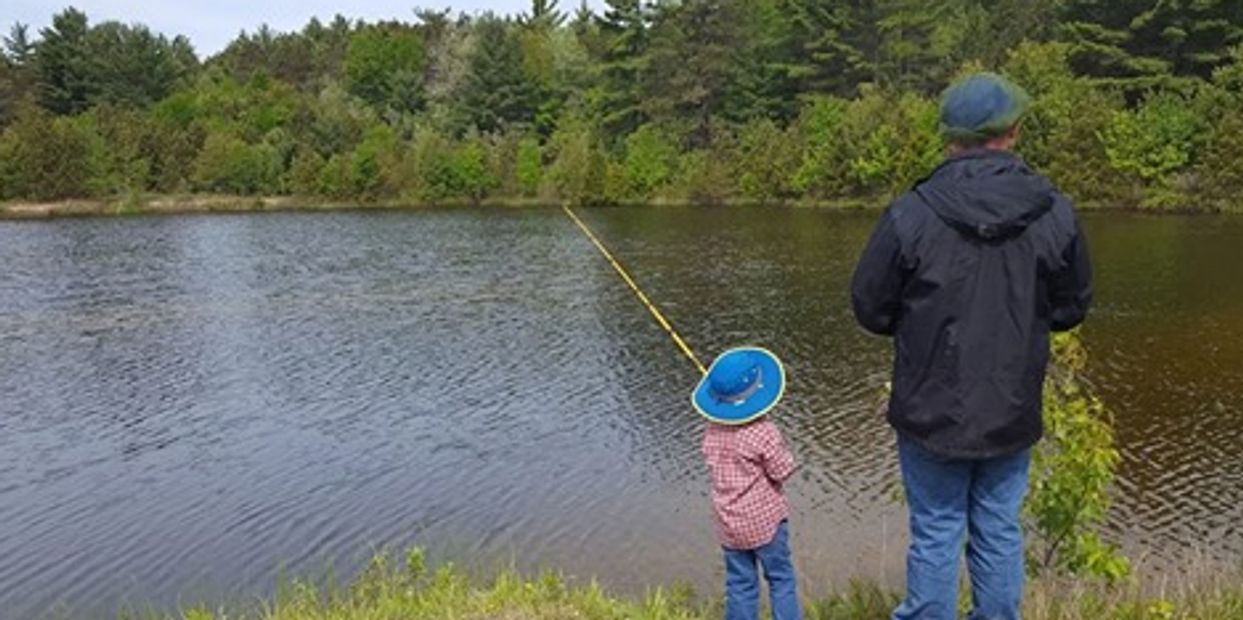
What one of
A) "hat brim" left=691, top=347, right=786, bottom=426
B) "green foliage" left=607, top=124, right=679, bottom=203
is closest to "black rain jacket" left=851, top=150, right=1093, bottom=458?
"hat brim" left=691, top=347, right=786, bottom=426

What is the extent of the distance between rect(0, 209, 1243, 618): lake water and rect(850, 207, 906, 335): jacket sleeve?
628 centimetres

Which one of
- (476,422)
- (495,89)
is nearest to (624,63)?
(495,89)

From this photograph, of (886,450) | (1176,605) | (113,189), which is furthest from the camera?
(113,189)

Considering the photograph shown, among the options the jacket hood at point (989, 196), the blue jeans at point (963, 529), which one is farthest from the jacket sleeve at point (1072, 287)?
the blue jeans at point (963, 529)

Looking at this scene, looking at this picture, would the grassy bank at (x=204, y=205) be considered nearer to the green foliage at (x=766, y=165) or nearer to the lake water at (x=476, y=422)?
the green foliage at (x=766, y=165)

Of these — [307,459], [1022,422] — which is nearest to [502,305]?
[307,459]

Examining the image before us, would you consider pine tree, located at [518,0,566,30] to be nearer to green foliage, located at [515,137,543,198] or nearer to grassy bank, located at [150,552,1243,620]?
green foliage, located at [515,137,543,198]

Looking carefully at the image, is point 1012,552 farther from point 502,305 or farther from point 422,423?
point 502,305

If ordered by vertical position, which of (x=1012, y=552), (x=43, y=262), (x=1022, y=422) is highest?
(x=1022, y=422)

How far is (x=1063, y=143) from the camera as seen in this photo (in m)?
48.0

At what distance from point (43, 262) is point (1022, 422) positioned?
40.2 metres

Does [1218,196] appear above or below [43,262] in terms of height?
above

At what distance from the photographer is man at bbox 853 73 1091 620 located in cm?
360

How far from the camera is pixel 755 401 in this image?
4.91 meters
